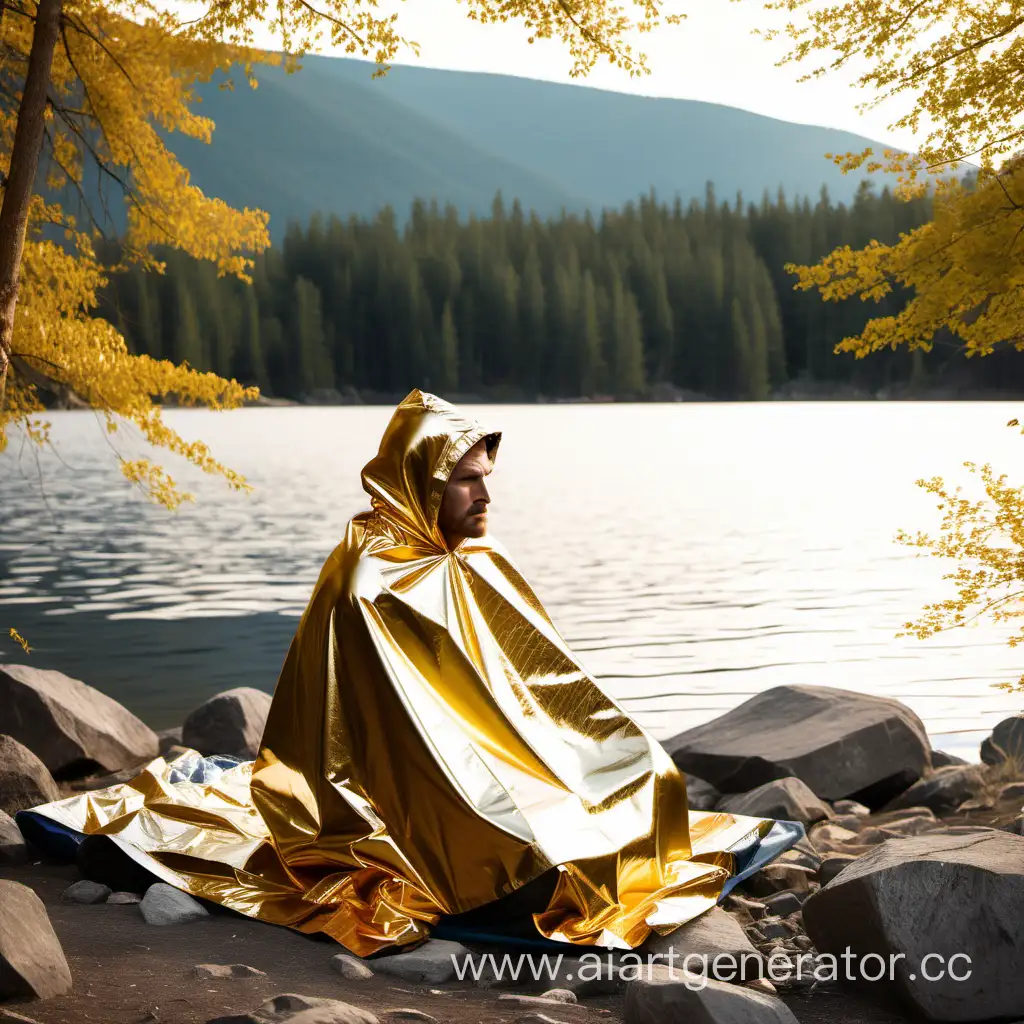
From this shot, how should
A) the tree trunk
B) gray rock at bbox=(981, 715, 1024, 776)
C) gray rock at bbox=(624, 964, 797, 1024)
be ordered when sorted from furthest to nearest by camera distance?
1. gray rock at bbox=(981, 715, 1024, 776)
2. the tree trunk
3. gray rock at bbox=(624, 964, 797, 1024)

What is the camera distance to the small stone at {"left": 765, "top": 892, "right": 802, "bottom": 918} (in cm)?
528

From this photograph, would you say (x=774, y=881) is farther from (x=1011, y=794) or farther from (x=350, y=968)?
(x=1011, y=794)

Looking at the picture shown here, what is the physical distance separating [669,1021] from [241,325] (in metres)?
103

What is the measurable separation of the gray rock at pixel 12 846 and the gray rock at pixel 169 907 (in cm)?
107

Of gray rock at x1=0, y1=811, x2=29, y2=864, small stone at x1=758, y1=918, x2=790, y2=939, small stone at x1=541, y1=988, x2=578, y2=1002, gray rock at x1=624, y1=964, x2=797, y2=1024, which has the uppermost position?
gray rock at x1=624, y1=964, x2=797, y2=1024

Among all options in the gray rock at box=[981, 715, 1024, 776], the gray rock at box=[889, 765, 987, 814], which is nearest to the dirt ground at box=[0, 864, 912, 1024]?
the gray rock at box=[889, 765, 987, 814]

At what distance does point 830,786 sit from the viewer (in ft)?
26.1

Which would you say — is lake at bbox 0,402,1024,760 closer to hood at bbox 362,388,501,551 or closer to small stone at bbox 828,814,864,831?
small stone at bbox 828,814,864,831

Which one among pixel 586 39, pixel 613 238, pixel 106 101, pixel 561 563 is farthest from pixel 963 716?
pixel 613 238

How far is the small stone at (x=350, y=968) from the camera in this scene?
4242mm

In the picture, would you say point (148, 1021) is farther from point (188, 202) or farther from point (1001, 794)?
point (188, 202)

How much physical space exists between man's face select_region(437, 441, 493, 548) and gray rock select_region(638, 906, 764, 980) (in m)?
1.65

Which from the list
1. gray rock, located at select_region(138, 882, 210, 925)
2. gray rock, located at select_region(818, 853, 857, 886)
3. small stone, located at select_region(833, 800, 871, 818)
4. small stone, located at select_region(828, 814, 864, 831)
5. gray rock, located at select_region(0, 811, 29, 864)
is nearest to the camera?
gray rock, located at select_region(138, 882, 210, 925)

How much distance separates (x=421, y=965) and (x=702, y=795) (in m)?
3.90
